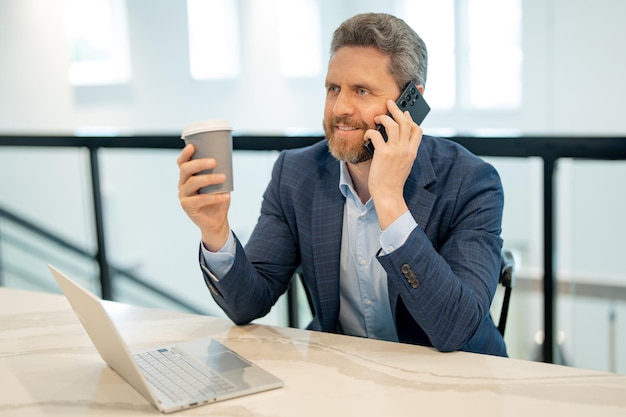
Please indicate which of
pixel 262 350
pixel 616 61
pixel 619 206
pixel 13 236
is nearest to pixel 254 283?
pixel 262 350

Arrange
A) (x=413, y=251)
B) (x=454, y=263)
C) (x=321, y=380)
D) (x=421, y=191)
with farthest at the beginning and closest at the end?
Answer: (x=421, y=191) → (x=454, y=263) → (x=413, y=251) → (x=321, y=380)

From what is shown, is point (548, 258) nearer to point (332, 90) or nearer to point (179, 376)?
point (332, 90)

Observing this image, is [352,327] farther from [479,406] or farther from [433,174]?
[479,406]

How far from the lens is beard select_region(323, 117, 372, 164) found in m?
1.51

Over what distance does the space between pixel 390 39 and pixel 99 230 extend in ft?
6.09

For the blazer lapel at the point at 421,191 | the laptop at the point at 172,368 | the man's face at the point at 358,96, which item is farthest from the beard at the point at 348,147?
the laptop at the point at 172,368

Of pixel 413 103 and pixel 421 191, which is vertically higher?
pixel 413 103

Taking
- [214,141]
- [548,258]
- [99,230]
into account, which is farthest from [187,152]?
[99,230]

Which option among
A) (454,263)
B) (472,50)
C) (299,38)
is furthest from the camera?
(299,38)

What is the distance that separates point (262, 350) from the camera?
1223 millimetres

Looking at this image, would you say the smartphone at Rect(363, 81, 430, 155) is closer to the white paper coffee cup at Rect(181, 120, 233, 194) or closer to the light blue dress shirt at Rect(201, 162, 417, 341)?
the light blue dress shirt at Rect(201, 162, 417, 341)

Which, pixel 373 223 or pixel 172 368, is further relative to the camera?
pixel 373 223

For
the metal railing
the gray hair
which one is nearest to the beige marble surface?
the gray hair

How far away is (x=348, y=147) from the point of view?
1517 millimetres
